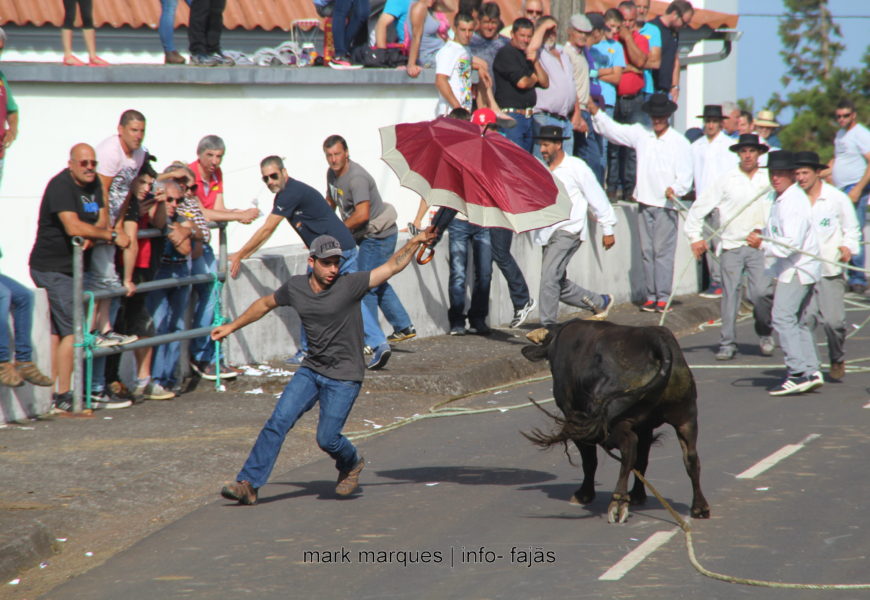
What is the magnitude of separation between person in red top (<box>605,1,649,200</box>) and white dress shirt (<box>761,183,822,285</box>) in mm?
6366

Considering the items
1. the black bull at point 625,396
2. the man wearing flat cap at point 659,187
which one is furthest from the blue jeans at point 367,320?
the man wearing flat cap at point 659,187

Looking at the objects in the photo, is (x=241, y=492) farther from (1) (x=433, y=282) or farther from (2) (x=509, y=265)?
(2) (x=509, y=265)

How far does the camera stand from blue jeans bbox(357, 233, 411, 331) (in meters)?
13.1

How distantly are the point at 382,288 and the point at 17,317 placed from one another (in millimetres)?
4060

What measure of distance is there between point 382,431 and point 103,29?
12937 mm

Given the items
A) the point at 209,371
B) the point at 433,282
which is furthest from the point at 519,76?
the point at 209,371

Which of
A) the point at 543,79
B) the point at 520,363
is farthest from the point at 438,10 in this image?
the point at 520,363

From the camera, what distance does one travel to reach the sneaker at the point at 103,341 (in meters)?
10.7

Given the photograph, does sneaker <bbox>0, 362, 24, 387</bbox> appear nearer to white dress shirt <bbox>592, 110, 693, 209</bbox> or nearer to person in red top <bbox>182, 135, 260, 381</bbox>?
person in red top <bbox>182, 135, 260, 381</bbox>

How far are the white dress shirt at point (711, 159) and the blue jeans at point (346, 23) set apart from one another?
5.01 metres

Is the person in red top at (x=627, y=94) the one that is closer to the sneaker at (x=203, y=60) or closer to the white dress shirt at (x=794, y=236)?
the sneaker at (x=203, y=60)

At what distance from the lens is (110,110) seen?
14.9 m

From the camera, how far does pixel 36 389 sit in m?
10.5

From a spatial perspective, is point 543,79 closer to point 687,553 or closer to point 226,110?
point 226,110
